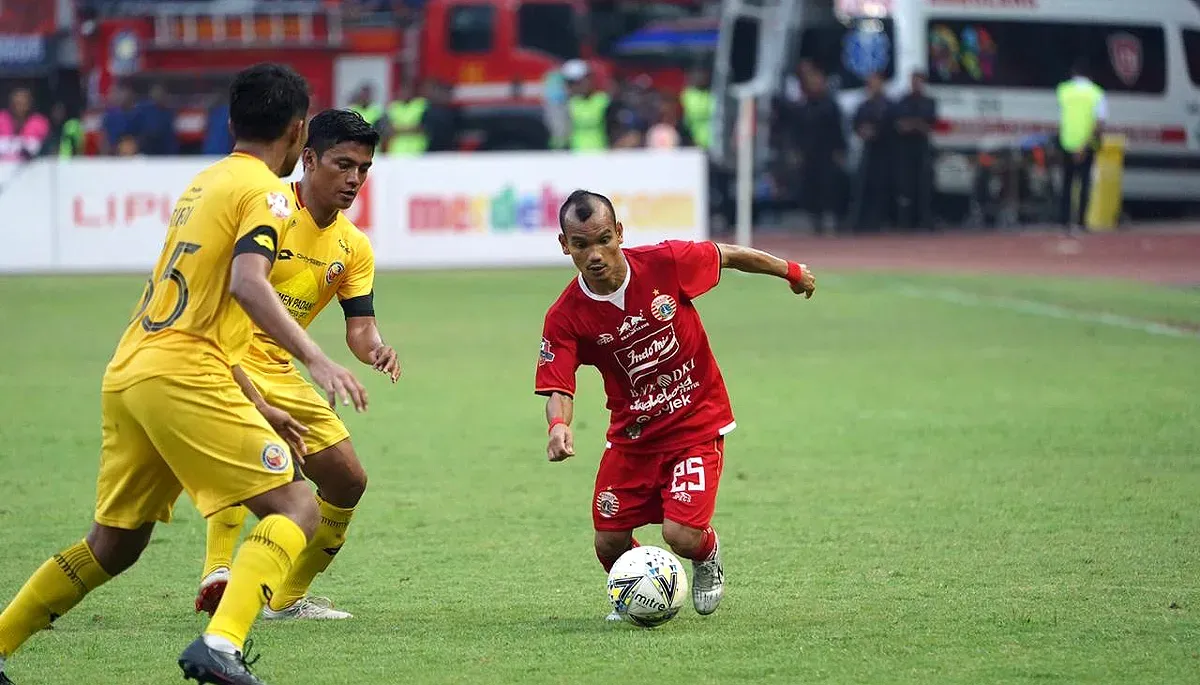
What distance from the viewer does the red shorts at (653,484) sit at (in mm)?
6602

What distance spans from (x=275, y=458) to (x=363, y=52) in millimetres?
23641

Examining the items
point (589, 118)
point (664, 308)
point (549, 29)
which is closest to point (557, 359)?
point (664, 308)

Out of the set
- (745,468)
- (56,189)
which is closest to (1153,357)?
(745,468)

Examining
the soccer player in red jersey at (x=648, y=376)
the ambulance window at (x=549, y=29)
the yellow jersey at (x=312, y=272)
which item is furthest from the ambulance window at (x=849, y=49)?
the yellow jersey at (x=312, y=272)

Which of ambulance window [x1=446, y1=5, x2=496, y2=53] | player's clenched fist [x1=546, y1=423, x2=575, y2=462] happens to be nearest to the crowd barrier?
ambulance window [x1=446, y1=5, x2=496, y2=53]

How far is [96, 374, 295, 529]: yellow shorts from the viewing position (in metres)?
5.29

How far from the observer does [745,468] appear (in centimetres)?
987

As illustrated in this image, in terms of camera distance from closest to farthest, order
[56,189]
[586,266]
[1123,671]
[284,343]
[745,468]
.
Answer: [284,343]
[1123,671]
[586,266]
[745,468]
[56,189]

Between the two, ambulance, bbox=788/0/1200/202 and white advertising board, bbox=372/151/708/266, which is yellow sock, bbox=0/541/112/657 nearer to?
white advertising board, bbox=372/151/708/266

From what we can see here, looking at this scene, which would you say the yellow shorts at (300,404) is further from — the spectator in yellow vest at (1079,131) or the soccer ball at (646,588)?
the spectator in yellow vest at (1079,131)

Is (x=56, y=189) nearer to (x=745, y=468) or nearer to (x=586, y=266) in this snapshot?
(x=745, y=468)

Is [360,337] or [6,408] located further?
[6,408]

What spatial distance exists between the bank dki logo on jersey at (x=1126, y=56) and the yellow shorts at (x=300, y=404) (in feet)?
76.9

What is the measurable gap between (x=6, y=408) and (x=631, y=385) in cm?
672
